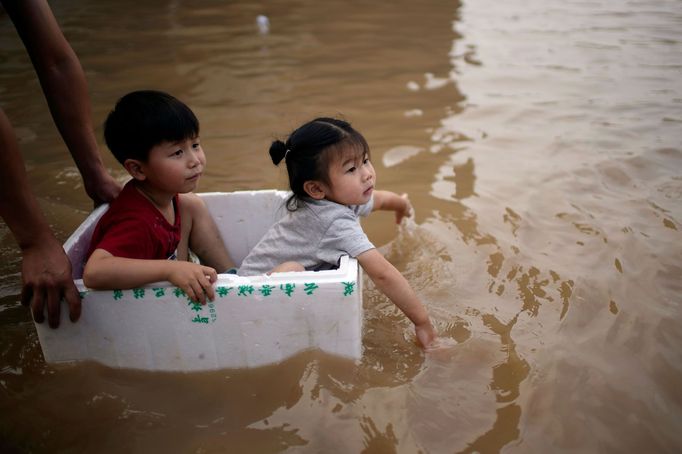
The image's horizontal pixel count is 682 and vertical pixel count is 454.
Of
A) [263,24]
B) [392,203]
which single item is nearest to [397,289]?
[392,203]

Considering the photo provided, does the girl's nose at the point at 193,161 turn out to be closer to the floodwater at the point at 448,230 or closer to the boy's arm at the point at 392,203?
the floodwater at the point at 448,230

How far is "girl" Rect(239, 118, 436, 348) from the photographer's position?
1917mm

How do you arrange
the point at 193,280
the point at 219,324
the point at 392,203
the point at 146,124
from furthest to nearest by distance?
the point at 392,203, the point at 146,124, the point at 219,324, the point at 193,280

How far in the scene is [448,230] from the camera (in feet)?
8.95

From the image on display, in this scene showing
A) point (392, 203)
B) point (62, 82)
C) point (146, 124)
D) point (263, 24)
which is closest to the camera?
point (146, 124)

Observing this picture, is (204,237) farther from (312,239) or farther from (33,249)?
(33,249)

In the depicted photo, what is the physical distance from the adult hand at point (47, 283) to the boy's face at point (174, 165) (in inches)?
15.8

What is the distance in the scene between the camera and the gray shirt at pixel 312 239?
1931 millimetres

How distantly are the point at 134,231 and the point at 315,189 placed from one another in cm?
60

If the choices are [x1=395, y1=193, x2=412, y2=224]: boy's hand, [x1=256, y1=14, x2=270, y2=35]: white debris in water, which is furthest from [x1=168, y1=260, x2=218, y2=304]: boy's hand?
Result: [x1=256, y1=14, x2=270, y2=35]: white debris in water

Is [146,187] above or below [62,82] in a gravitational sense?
below

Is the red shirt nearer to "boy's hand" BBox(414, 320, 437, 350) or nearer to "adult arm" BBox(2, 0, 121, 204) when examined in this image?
"adult arm" BBox(2, 0, 121, 204)

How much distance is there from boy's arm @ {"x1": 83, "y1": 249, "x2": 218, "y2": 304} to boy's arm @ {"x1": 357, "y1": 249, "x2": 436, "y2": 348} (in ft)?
1.63

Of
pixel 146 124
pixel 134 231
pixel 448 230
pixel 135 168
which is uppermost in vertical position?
pixel 146 124
